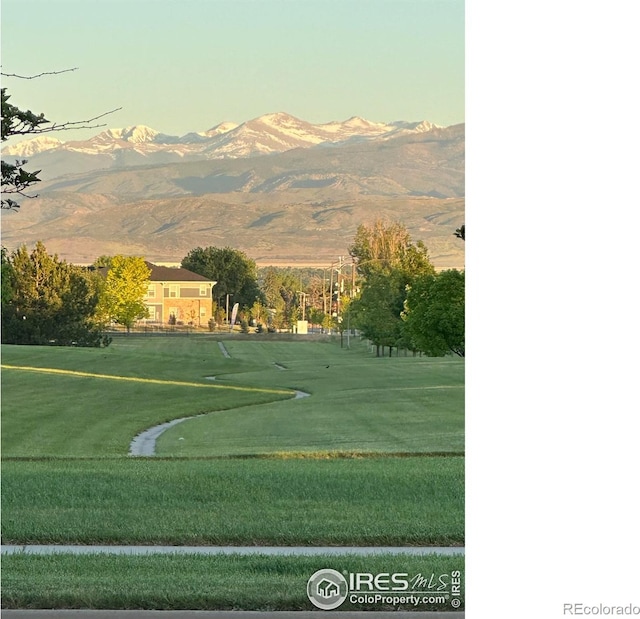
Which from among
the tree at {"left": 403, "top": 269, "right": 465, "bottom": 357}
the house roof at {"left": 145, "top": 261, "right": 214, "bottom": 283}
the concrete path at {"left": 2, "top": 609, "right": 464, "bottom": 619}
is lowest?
the concrete path at {"left": 2, "top": 609, "right": 464, "bottom": 619}

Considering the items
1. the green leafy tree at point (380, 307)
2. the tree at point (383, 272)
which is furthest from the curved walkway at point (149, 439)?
the tree at point (383, 272)

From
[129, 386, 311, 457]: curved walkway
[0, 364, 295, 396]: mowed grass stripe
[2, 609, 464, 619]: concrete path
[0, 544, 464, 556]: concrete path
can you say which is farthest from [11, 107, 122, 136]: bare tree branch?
[129, 386, 311, 457]: curved walkway

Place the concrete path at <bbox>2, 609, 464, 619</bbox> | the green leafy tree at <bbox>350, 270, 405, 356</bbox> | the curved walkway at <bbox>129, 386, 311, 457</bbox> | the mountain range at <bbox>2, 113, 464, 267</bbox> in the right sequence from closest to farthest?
A: the concrete path at <bbox>2, 609, 464, 619</bbox>, the mountain range at <bbox>2, 113, 464, 267</bbox>, the green leafy tree at <bbox>350, 270, 405, 356</bbox>, the curved walkway at <bbox>129, 386, 311, 457</bbox>

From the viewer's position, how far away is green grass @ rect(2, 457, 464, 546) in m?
6.25

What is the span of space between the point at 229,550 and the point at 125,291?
5.77ft

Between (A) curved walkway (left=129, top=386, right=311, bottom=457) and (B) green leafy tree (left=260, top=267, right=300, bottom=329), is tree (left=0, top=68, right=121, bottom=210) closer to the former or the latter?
(B) green leafy tree (left=260, top=267, right=300, bottom=329)

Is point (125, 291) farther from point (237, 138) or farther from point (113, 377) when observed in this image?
point (113, 377)

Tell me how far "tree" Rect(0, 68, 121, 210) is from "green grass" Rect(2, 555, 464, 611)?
2.32 metres

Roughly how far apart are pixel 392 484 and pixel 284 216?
2.02 meters

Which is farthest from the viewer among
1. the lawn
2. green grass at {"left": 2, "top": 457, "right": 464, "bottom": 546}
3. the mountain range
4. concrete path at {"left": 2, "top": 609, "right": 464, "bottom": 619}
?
the mountain range

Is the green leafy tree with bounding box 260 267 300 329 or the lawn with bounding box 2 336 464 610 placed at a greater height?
the green leafy tree with bounding box 260 267 300 329

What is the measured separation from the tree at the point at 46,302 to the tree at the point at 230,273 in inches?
33.0
